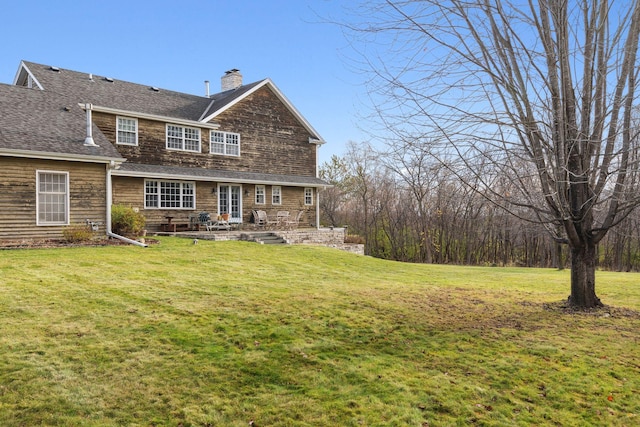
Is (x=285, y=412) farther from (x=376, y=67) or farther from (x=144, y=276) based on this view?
(x=144, y=276)

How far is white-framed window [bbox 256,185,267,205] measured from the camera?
77.3 feet

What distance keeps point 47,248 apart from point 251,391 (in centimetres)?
1160

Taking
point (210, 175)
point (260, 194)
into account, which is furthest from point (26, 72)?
point (260, 194)

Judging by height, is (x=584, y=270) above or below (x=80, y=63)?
below

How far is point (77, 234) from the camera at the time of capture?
14055 mm

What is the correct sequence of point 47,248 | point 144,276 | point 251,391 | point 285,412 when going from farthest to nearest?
point 47,248
point 144,276
point 251,391
point 285,412

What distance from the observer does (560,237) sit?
26.2 feet

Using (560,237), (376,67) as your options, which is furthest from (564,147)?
(376,67)

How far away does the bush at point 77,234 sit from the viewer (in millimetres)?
14031

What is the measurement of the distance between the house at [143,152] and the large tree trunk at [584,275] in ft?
45.8

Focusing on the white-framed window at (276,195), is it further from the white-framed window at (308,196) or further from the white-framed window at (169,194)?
the white-framed window at (169,194)

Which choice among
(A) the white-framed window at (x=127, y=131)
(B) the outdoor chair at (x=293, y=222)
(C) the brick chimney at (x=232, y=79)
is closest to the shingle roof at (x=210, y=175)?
(A) the white-framed window at (x=127, y=131)

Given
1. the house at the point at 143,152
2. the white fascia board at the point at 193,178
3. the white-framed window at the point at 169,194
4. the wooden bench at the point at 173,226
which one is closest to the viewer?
the house at the point at 143,152

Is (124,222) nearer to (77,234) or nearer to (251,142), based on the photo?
(77,234)
